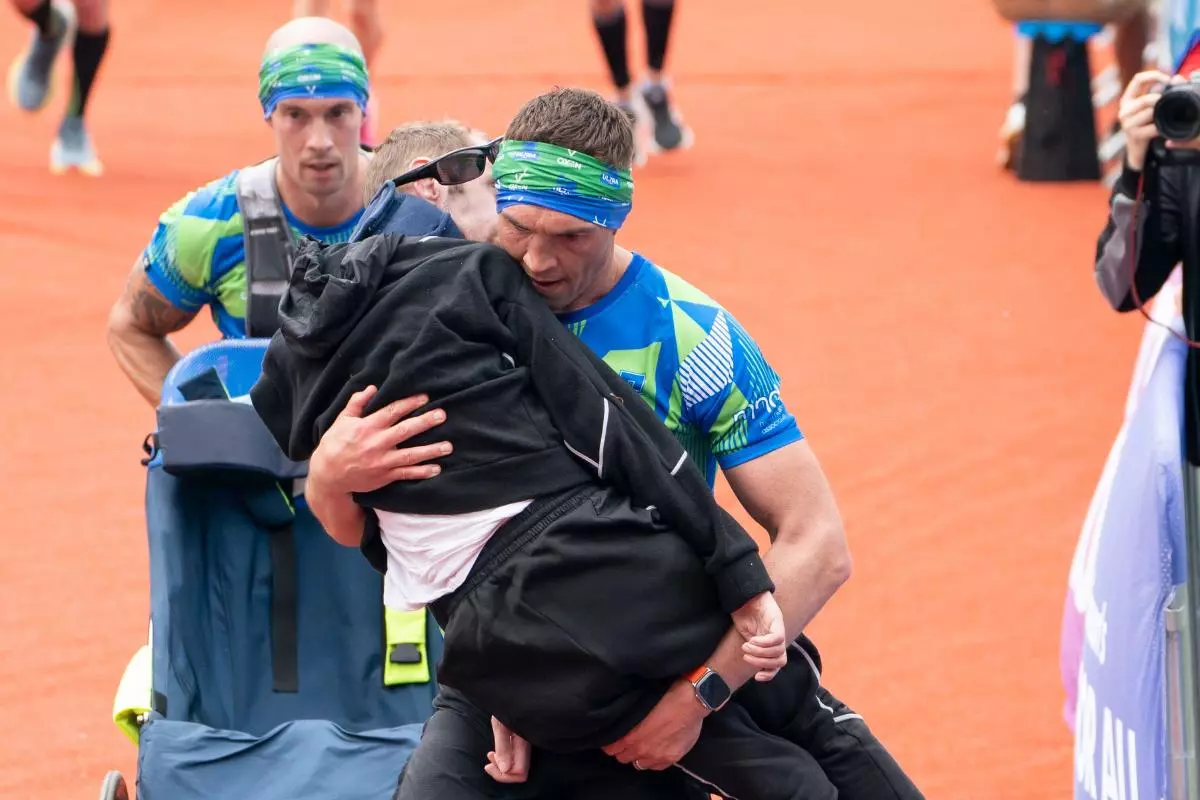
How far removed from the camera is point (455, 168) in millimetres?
3133

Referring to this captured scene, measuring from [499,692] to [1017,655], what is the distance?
3340 mm

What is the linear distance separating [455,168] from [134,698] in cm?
140

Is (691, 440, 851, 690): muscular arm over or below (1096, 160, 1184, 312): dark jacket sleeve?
below

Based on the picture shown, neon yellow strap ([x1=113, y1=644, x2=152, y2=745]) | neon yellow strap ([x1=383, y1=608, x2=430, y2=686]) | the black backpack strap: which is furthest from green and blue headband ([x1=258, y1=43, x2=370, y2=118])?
neon yellow strap ([x1=113, y1=644, x2=152, y2=745])

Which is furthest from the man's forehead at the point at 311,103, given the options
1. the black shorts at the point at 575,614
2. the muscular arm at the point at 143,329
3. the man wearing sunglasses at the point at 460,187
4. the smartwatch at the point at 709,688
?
the smartwatch at the point at 709,688

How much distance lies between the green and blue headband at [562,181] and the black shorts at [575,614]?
419 mm

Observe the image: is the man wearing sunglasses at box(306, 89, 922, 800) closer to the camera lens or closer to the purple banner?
the purple banner

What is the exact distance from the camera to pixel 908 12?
18.1m

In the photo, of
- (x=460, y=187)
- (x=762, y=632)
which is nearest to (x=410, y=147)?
(x=460, y=187)

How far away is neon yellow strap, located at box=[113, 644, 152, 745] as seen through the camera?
3.86 m

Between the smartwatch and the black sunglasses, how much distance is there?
0.88 m

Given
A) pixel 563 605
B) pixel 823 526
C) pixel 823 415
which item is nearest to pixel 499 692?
pixel 563 605

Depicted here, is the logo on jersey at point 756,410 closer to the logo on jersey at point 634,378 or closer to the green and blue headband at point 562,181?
the logo on jersey at point 634,378

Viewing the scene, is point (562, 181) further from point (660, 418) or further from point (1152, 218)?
point (1152, 218)
